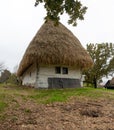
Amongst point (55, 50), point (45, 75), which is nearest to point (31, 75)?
point (45, 75)

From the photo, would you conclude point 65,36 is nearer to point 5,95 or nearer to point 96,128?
point 5,95

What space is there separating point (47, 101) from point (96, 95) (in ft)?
10.6

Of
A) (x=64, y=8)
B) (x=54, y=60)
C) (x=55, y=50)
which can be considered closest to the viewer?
(x=64, y=8)

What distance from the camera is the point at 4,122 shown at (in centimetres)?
922

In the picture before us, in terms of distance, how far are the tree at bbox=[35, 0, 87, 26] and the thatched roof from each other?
906 cm

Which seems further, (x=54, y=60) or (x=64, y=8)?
(x=54, y=60)

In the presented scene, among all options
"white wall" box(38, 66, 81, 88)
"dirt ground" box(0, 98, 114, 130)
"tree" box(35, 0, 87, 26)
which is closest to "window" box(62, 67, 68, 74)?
"white wall" box(38, 66, 81, 88)

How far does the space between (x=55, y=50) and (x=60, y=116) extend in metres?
8.90

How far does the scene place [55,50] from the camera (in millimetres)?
18453

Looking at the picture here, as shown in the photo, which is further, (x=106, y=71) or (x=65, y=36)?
(x=106, y=71)

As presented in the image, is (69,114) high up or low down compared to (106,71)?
down

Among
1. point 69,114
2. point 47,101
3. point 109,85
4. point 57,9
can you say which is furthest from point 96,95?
point 109,85

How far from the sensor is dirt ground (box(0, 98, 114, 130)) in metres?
8.82

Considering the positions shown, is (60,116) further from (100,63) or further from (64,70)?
(100,63)
